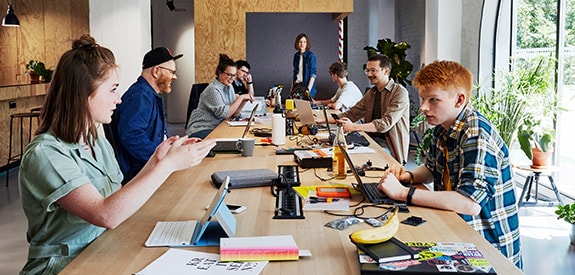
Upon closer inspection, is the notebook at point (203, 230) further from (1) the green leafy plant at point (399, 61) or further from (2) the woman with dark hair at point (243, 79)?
(1) the green leafy plant at point (399, 61)

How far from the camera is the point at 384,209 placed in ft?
7.47

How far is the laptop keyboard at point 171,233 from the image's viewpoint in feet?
6.13

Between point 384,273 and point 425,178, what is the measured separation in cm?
126

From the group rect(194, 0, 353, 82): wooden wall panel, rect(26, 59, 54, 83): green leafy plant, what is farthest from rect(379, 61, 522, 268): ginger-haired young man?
rect(26, 59, 54, 83): green leafy plant

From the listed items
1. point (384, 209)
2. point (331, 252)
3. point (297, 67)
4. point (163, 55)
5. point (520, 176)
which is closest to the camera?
point (331, 252)

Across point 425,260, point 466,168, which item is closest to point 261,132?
point 466,168

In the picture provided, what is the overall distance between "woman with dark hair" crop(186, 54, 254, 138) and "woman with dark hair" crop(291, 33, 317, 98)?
3.56 m

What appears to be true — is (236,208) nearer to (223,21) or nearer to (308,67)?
(223,21)

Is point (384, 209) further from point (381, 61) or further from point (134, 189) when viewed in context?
point (381, 61)

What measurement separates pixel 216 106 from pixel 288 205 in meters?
3.72

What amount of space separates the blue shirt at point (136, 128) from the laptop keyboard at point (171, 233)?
68.1 inches

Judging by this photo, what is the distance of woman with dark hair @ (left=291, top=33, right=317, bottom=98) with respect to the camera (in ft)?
31.9

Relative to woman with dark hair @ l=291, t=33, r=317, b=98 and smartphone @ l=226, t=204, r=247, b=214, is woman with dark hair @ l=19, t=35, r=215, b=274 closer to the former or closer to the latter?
smartphone @ l=226, t=204, r=247, b=214

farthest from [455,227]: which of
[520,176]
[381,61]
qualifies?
[520,176]
